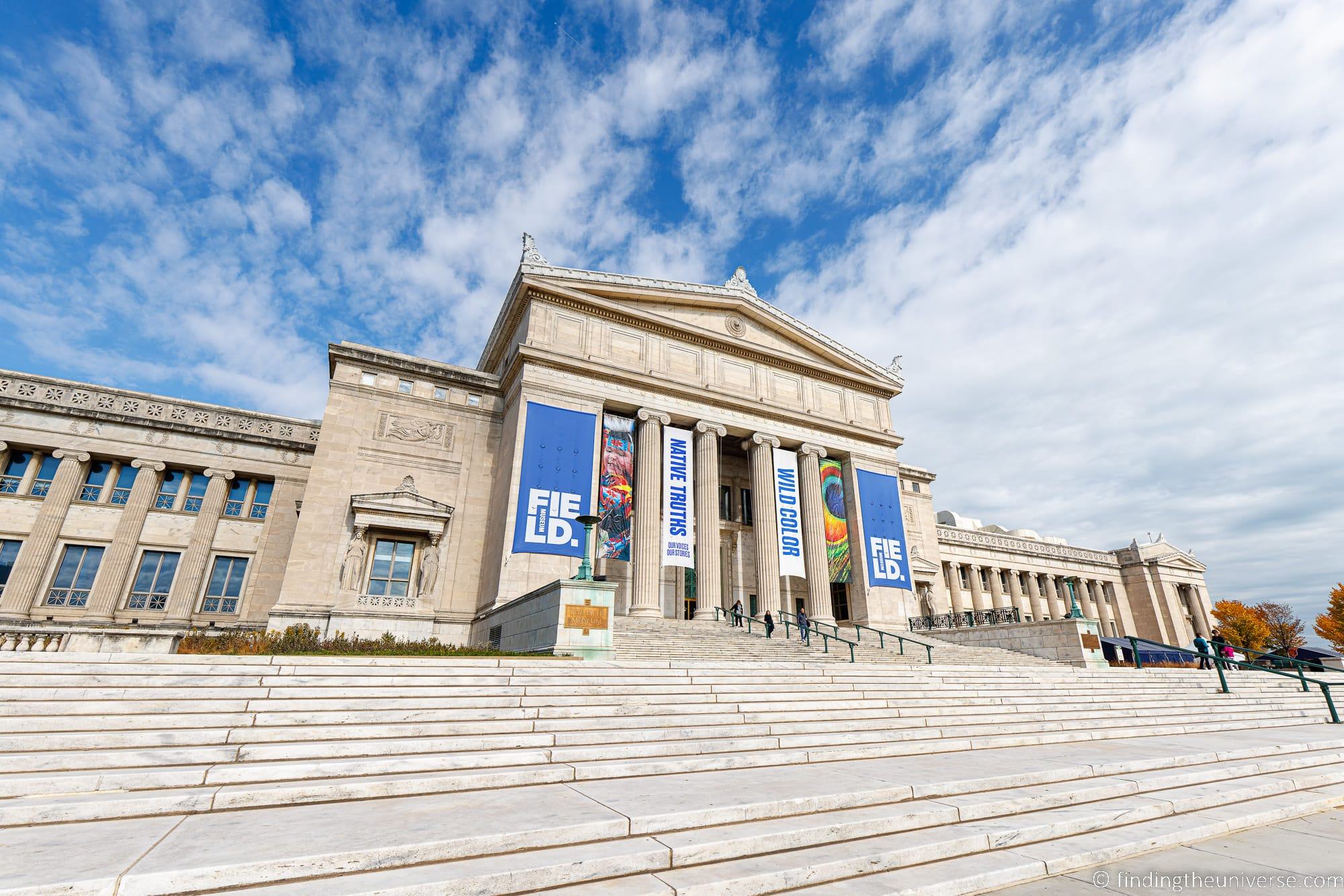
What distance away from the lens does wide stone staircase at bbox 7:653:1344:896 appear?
397 centimetres

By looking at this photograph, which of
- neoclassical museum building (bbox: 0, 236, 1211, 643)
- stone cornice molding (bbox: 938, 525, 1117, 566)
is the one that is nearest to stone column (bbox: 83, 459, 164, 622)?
neoclassical museum building (bbox: 0, 236, 1211, 643)

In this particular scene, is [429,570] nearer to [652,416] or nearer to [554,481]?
[554,481]

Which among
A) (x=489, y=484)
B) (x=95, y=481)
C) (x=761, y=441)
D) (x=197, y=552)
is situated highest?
(x=761, y=441)

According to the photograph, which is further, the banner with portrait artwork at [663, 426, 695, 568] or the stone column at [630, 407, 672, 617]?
the banner with portrait artwork at [663, 426, 695, 568]

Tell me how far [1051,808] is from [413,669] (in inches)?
344

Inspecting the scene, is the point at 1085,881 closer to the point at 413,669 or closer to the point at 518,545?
the point at 413,669

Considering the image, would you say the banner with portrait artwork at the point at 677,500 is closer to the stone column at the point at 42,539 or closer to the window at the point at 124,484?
the window at the point at 124,484

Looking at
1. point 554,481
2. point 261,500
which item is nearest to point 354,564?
point 261,500

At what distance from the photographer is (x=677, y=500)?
25.7 metres

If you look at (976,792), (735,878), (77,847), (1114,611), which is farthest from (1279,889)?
(1114,611)

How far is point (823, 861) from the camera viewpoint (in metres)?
4.31

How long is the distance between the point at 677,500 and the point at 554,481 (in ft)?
17.8

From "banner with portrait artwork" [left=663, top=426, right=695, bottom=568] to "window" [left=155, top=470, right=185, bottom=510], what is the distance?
19219 millimetres

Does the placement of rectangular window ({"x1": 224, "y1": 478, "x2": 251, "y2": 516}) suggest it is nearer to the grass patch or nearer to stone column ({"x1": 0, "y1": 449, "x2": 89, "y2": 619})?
stone column ({"x1": 0, "y1": 449, "x2": 89, "y2": 619})
